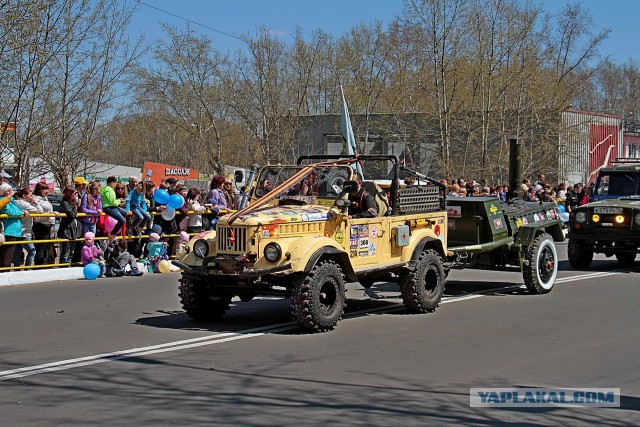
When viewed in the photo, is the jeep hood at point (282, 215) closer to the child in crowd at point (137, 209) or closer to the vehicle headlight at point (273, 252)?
the vehicle headlight at point (273, 252)

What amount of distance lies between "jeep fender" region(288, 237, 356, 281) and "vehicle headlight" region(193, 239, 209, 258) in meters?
1.15

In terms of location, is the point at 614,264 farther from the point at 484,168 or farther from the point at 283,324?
the point at 484,168

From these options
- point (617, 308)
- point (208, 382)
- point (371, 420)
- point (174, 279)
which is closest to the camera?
point (371, 420)

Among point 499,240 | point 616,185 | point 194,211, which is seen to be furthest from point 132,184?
point 616,185

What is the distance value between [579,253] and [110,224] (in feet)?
31.6

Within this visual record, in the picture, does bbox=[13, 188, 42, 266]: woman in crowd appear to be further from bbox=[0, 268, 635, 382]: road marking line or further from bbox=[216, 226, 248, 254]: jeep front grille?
bbox=[0, 268, 635, 382]: road marking line

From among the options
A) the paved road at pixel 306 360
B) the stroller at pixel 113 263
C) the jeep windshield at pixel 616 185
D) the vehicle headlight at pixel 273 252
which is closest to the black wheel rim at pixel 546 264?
the paved road at pixel 306 360

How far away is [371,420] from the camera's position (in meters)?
6.60

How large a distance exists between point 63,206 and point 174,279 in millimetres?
2584

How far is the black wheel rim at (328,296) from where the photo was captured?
409 inches

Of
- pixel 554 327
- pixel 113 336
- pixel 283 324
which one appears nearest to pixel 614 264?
pixel 554 327

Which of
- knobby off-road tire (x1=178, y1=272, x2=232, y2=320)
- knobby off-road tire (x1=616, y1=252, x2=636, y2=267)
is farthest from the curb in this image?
knobby off-road tire (x1=616, y1=252, x2=636, y2=267)

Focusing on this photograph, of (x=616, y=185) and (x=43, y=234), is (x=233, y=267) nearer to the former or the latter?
(x=43, y=234)

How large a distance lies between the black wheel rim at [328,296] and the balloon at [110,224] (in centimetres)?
807
